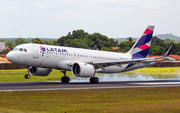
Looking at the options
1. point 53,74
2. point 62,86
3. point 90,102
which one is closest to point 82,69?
point 62,86

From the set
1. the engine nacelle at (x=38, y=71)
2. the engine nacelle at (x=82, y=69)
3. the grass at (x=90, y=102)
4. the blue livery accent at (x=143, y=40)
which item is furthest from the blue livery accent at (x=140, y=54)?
the grass at (x=90, y=102)

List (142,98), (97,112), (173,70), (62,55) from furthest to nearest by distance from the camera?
(173,70)
(62,55)
(142,98)
(97,112)

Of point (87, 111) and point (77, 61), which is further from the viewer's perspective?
point (77, 61)

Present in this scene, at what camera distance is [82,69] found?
39219 millimetres

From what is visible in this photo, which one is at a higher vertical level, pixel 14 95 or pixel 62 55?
pixel 62 55

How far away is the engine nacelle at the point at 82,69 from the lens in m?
39.2

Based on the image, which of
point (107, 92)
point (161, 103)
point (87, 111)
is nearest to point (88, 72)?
point (107, 92)

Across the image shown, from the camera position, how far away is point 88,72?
39844 mm

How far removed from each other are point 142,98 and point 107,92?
441 cm

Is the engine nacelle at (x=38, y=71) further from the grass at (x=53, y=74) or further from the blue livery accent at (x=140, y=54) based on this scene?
the blue livery accent at (x=140, y=54)

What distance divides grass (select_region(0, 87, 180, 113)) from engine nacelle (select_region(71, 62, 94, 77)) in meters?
9.61

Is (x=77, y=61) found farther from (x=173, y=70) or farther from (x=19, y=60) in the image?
(x=173, y=70)

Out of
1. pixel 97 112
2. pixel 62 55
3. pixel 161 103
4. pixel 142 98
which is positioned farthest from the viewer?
pixel 62 55

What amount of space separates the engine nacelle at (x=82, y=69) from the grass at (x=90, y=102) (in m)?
9.61
